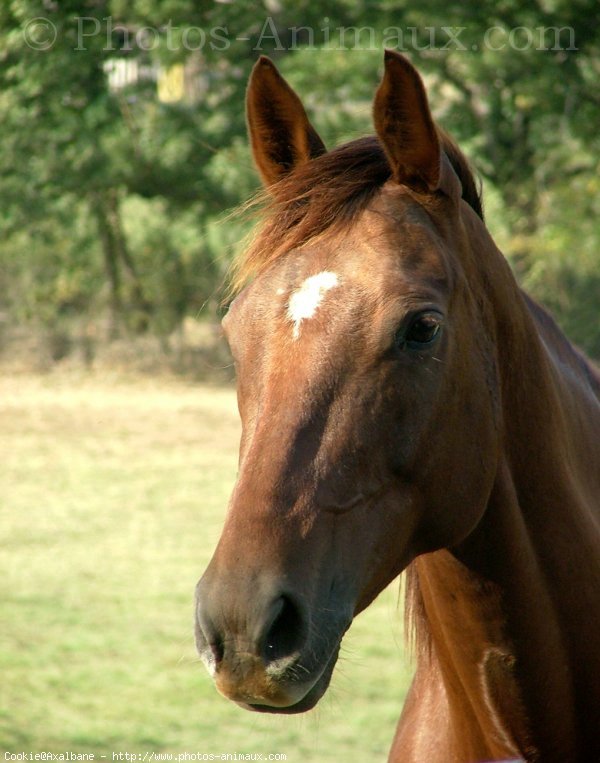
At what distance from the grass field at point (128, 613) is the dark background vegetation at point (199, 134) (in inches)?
83.7

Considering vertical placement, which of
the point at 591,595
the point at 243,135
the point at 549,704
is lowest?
the point at 243,135

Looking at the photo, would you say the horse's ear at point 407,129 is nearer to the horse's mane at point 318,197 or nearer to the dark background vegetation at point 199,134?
the horse's mane at point 318,197

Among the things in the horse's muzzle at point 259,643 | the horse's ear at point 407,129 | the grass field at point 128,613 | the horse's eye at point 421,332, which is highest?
the horse's ear at point 407,129

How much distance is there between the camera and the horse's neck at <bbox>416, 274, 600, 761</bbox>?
1.97 meters

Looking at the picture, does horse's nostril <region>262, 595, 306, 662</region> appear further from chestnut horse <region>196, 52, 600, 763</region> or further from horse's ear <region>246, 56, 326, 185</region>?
horse's ear <region>246, 56, 326, 185</region>

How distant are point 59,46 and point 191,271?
1237 cm

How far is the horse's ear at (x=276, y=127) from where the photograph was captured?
7.16 feet

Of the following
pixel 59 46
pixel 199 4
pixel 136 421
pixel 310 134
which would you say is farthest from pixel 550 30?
pixel 136 421

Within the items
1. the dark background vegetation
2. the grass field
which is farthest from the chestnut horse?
the dark background vegetation

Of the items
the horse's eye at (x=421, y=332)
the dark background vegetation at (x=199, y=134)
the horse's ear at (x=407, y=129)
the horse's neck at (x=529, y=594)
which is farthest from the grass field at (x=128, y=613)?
the dark background vegetation at (x=199, y=134)

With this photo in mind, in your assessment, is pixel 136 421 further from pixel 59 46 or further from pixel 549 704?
pixel 549 704

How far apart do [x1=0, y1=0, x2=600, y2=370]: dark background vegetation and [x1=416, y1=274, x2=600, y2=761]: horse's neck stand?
79 centimetres

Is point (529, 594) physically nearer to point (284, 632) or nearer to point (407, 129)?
point (284, 632)

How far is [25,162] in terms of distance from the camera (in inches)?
466
